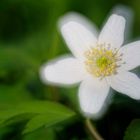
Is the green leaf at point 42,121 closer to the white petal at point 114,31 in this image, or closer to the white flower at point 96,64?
the white flower at point 96,64

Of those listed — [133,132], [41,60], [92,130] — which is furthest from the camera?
[41,60]

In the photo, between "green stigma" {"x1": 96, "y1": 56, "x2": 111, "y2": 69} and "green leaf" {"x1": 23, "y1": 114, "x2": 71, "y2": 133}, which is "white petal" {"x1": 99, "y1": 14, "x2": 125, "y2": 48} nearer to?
"green stigma" {"x1": 96, "y1": 56, "x2": 111, "y2": 69}

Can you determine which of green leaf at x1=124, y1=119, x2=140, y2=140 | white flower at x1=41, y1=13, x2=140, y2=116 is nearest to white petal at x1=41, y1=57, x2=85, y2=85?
white flower at x1=41, y1=13, x2=140, y2=116

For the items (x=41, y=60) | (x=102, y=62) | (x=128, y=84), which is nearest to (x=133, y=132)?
(x=128, y=84)

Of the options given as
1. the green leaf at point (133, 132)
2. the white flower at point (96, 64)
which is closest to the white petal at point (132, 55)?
the white flower at point (96, 64)

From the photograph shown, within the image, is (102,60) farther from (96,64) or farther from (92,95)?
(92,95)
